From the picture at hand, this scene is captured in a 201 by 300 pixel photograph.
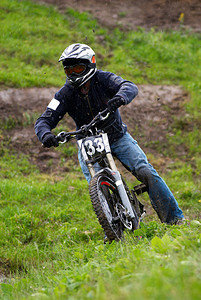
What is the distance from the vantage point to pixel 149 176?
5293mm

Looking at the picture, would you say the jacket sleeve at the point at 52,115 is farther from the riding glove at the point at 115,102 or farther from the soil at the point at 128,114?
the soil at the point at 128,114

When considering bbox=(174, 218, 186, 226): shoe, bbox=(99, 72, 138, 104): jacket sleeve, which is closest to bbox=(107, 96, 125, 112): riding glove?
bbox=(99, 72, 138, 104): jacket sleeve

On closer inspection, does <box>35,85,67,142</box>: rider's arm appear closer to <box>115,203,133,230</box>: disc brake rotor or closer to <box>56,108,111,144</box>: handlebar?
<box>56,108,111,144</box>: handlebar

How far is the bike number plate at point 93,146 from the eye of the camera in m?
4.90

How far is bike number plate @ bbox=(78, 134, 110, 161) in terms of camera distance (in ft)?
16.1

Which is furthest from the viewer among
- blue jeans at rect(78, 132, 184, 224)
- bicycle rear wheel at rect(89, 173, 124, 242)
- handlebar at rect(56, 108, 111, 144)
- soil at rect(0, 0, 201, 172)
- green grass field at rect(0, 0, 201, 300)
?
soil at rect(0, 0, 201, 172)

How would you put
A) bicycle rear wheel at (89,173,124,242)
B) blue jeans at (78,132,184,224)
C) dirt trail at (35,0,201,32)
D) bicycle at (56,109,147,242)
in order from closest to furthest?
bicycle rear wheel at (89,173,124,242)
bicycle at (56,109,147,242)
blue jeans at (78,132,184,224)
dirt trail at (35,0,201,32)

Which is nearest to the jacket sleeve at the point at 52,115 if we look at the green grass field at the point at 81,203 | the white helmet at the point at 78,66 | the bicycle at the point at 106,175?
the white helmet at the point at 78,66

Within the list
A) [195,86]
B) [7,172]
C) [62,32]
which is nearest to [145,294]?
[7,172]

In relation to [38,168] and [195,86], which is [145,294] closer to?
[38,168]

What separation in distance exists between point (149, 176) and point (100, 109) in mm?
1080

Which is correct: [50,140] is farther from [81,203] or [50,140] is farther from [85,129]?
[81,203]

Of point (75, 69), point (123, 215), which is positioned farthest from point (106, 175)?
point (75, 69)

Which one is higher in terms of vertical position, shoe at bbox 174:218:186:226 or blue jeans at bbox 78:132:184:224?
blue jeans at bbox 78:132:184:224
